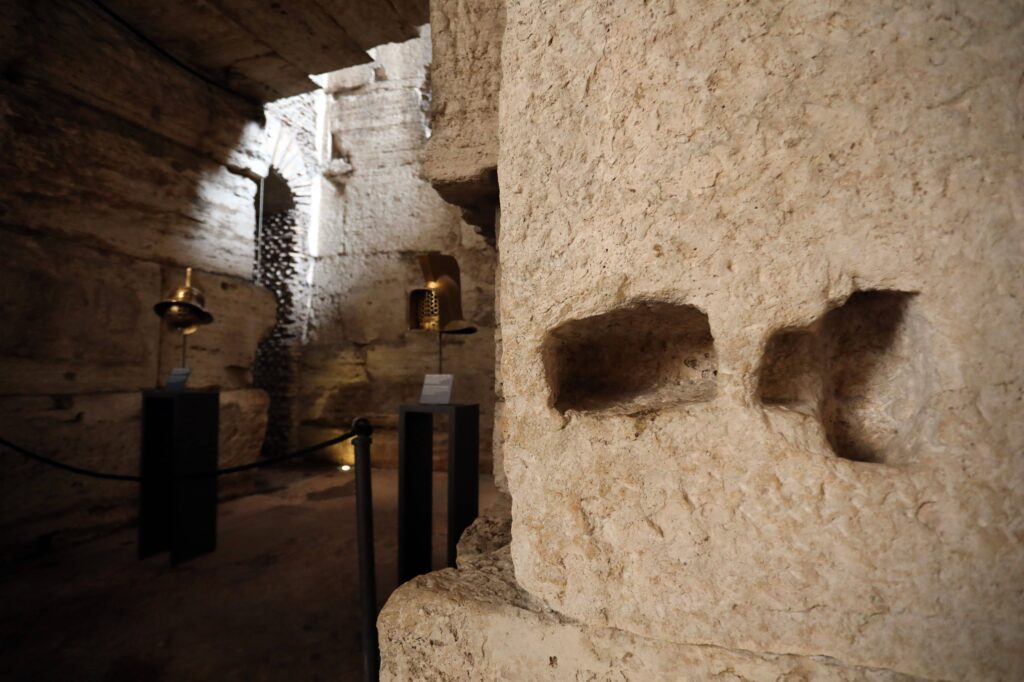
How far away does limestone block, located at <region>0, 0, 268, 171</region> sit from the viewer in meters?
3.21

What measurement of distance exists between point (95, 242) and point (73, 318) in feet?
1.75

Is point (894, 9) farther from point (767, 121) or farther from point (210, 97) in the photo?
point (210, 97)

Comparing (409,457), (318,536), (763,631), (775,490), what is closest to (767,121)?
(775,490)

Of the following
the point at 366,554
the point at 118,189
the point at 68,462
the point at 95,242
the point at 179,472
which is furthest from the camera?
the point at 118,189

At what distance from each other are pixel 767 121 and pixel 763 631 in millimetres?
743

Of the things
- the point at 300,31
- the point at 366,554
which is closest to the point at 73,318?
the point at 300,31

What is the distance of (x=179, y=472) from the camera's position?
294cm

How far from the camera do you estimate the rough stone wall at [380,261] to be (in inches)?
227

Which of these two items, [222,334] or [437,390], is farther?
[222,334]

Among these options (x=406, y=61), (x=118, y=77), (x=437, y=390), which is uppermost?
(x=406, y=61)

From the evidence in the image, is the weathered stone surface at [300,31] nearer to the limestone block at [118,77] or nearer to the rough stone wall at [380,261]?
the limestone block at [118,77]

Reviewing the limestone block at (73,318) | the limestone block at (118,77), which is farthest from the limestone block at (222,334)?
the limestone block at (118,77)

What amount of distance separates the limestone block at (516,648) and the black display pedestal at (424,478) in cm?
102

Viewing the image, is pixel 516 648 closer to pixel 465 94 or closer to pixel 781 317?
pixel 781 317
